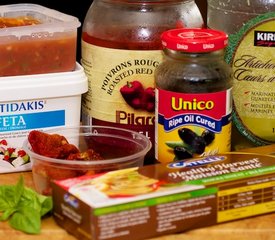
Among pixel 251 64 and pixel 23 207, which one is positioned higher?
pixel 251 64

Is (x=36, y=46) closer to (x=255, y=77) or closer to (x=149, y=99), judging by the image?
(x=149, y=99)

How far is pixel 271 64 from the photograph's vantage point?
1.13m

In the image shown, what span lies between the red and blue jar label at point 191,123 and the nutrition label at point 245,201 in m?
0.11

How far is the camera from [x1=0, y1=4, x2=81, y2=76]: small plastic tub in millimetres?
1090

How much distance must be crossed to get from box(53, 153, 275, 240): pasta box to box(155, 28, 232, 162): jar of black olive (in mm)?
45

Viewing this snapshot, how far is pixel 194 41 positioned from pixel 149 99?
0.14m

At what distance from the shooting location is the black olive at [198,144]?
106 cm

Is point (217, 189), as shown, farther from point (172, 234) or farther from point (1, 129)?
point (1, 129)

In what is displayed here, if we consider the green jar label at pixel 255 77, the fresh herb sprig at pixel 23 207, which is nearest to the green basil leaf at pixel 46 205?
the fresh herb sprig at pixel 23 207

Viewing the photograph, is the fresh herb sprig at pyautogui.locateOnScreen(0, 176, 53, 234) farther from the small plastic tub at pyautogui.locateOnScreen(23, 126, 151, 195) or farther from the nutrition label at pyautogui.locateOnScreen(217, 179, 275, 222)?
the nutrition label at pyautogui.locateOnScreen(217, 179, 275, 222)

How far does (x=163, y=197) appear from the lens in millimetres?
923

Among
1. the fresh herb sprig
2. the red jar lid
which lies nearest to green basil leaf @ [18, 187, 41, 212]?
the fresh herb sprig

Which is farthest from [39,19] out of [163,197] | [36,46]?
[163,197]

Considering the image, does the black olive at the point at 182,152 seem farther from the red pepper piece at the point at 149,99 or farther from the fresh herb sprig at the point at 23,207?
the fresh herb sprig at the point at 23,207
